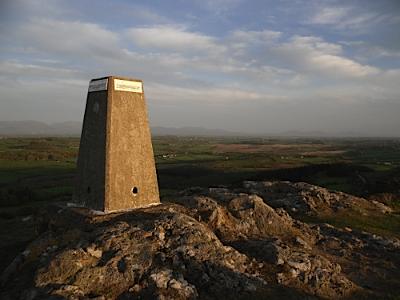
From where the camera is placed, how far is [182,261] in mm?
10008

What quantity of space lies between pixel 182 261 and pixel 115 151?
4594 mm

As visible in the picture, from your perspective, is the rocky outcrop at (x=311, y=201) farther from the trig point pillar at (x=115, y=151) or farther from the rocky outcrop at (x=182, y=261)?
the trig point pillar at (x=115, y=151)

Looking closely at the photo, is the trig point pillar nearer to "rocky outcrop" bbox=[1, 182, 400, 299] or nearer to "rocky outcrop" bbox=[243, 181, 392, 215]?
"rocky outcrop" bbox=[1, 182, 400, 299]

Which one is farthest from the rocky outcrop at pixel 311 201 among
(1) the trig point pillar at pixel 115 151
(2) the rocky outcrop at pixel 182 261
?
(1) the trig point pillar at pixel 115 151

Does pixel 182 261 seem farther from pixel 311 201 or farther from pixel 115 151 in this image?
pixel 311 201

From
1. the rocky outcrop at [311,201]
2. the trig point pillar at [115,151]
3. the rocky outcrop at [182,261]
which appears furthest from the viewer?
the rocky outcrop at [311,201]

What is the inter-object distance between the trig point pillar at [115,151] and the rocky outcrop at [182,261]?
721 mm

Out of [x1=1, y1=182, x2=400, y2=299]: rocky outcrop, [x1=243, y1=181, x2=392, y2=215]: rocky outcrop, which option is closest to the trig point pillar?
[x1=1, y1=182, x2=400, y2=299]: rocky outcrop

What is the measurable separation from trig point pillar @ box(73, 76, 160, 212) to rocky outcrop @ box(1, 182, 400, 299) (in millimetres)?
721

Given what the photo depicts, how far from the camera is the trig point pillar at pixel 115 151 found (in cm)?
1243

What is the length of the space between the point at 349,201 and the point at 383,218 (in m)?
2.54

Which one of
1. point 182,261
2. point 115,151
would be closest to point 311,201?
point 115,151

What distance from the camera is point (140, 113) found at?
1355cm

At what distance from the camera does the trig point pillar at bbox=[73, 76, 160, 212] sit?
12.4 m
